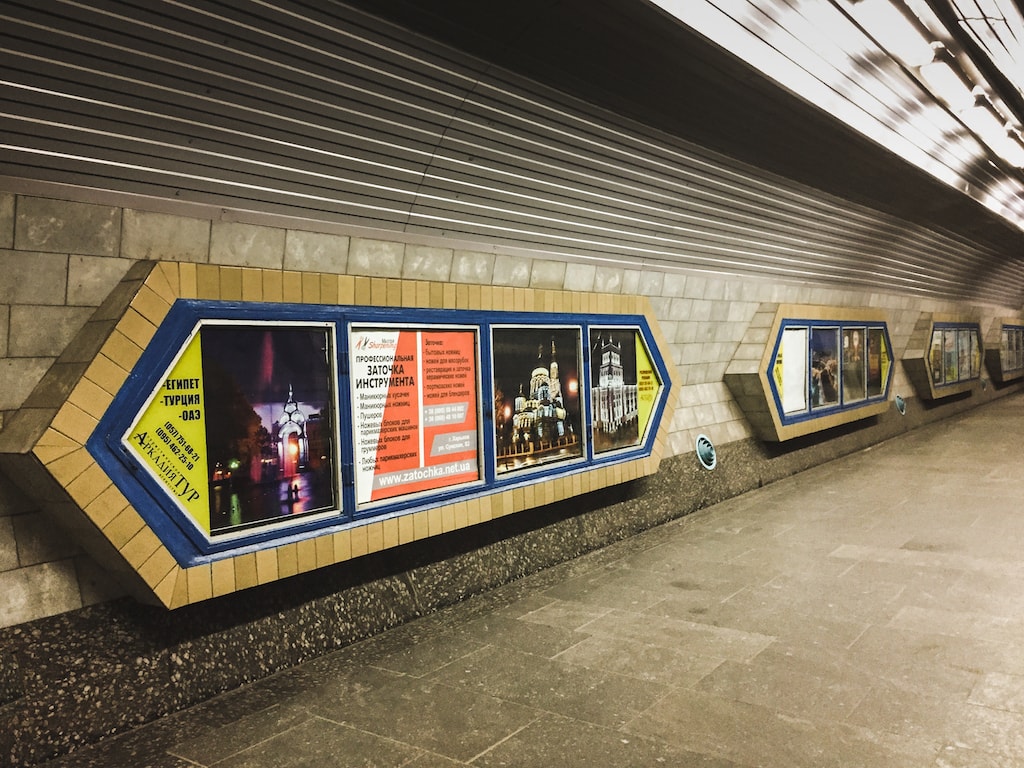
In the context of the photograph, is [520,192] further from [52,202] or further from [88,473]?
[88,473]

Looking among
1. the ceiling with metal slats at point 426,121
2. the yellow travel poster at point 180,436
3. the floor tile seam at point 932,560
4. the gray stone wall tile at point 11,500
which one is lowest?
the floor tile seam at point 932,560

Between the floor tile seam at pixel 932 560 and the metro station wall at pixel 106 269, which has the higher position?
the metro station wall at pixel 106 269

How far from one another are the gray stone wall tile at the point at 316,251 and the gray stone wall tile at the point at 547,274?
6.03 feet

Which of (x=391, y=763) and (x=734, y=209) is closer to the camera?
(x=391, y=763)

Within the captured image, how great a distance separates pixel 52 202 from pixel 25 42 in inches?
28.8

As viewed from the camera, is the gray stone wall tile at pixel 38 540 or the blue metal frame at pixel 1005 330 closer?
the gray stone wall tile at pixel 38 540

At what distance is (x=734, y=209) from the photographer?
7.04 m

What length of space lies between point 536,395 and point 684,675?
7.88 feet

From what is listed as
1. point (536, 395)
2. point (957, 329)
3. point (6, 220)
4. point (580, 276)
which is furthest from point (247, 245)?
point (957, 329)

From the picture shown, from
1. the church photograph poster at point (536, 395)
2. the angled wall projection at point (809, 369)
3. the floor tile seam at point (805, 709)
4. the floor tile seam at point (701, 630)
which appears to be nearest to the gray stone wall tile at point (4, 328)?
the church photograph poster at point (536, 395)

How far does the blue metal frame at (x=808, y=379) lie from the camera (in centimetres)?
870

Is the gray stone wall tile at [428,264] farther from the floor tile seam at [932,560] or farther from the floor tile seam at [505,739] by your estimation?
the floor tile seam at [932,560]

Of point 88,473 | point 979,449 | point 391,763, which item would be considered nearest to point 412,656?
point 391,763

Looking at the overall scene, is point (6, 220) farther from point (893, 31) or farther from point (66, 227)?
point (893, 31)
